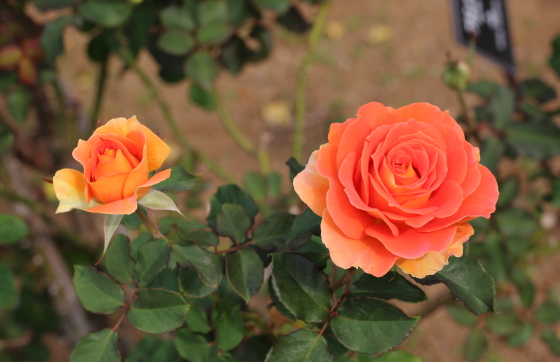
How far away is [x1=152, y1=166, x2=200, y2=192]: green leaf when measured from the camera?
1.83ft

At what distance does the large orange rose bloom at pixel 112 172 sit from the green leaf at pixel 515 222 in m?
0.97

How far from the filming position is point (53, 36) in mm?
1002

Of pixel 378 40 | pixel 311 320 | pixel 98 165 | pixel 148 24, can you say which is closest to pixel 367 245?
pixel 311 320

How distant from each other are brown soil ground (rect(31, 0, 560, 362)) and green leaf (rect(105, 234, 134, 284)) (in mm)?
1807

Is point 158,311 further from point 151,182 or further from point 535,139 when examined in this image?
point 535,139

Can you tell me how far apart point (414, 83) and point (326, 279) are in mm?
2361

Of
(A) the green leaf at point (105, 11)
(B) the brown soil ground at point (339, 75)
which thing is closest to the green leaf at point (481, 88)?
(A) the green leaf at point (105, 11)

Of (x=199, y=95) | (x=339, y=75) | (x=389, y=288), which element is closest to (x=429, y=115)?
(x=389, y=288)

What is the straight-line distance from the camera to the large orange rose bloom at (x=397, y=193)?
1.45 ft

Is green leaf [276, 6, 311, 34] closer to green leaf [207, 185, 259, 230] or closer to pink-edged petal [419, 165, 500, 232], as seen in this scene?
green leaf [207, 185, 259, 230]

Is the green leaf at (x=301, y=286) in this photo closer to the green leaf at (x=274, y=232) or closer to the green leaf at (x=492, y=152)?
the green leaf at (x=274, y=232)

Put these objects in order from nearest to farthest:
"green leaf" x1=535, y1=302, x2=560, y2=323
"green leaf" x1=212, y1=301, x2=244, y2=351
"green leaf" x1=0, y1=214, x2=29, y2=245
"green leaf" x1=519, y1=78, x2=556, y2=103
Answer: "green leaf" x1=212, y1=301, x2=244, y2=351 → "green leaf" x1=0, y1=214, x2=29, y2=245 → "green leaf" x1=519, y1=78, x2=556, y2=103 → "green leaf" x1=535, y1=302, x2=560, y2=323

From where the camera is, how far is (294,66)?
9.32ft

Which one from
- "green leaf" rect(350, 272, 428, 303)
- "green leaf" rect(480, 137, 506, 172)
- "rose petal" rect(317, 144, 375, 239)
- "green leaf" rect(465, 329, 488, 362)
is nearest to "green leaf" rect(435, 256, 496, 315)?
"green leaf" rect(350, 272, 428, 303)
